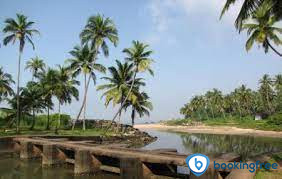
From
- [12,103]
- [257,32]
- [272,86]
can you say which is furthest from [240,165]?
[272,86]

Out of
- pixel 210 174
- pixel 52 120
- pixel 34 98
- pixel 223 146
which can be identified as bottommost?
pixel 223 146

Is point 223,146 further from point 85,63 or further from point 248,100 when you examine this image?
point 248,100

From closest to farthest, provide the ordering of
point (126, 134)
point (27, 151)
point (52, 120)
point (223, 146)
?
point (27, 151)
point (223, 146)
point (126, 134)
point (52, 120)

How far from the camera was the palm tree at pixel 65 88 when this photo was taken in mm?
39831

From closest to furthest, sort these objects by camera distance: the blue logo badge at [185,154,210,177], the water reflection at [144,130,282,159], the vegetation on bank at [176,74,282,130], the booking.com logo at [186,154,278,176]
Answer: the blue logo badge at [185,154,210,177]
the booking.com logo at [186,154,278,176]
the water reflection at [144,130,282,159]
the vegetation on bank at [176,74,282,130]

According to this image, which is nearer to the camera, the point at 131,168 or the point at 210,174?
the point at 210,174

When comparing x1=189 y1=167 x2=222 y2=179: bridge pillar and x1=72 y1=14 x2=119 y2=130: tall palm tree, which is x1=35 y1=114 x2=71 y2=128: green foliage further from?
x1=189 y1=167 x2=222 y2=179: bridge pillar

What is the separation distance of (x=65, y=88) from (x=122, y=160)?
3036cm

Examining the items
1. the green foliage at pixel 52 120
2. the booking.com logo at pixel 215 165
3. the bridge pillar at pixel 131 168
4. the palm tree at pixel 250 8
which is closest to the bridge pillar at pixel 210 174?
the booking.com logo at pixel 215 165

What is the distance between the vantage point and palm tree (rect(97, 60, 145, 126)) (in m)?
38.4

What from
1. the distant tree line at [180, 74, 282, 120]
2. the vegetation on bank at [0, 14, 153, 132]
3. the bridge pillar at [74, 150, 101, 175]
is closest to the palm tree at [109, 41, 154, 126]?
the vegetation on bank at [0, 14, 153, 132]

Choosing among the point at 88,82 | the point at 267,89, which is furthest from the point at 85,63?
the point at 267,89

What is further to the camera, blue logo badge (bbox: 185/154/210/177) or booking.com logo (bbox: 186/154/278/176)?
booking.com logo (bbox: 186/154/278/176)

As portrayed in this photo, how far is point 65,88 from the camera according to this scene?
41.2m
